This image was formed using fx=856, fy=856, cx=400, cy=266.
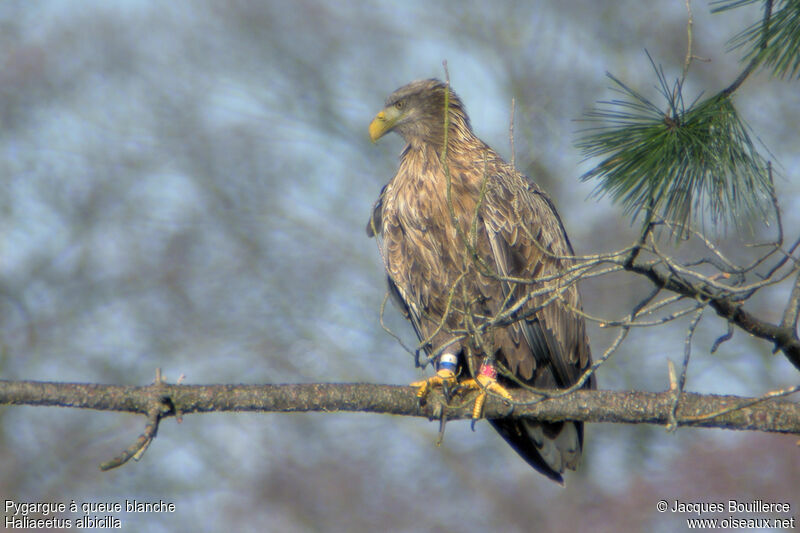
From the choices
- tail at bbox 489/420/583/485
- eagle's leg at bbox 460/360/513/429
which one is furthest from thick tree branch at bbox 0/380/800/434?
tail at bbox 489/420/583/485

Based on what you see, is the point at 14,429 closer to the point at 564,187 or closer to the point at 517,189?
the point at 564,187

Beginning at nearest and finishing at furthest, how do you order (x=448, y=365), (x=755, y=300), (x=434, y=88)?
(x=448, y=365) → (x=434, y=88) → (x=755, y=300)

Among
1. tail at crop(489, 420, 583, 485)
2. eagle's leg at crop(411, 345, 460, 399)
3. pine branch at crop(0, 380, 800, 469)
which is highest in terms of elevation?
eagle's leg at crop(411, 345, 460, 399)

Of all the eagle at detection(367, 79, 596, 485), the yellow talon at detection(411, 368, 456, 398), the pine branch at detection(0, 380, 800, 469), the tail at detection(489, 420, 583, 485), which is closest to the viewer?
the pine branch at detection(0, 380, 800, 469)

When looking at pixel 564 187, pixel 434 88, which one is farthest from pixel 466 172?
pixel 564 187

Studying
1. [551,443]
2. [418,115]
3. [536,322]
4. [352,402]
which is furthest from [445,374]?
[418,115]

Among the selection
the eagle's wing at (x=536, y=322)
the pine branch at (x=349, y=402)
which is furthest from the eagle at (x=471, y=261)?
the pine branch at (x=349, y=402)

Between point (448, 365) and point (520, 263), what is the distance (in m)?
0.67

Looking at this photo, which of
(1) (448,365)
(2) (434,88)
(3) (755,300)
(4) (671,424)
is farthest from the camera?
(3) (755,300)

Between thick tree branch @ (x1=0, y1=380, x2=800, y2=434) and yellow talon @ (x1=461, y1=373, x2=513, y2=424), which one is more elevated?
yellow talon @ (x1=461, y1=373, x2=513, y2=424)

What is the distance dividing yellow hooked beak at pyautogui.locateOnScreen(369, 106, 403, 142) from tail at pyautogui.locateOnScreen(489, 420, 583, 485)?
193 cm

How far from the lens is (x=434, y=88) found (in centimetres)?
529

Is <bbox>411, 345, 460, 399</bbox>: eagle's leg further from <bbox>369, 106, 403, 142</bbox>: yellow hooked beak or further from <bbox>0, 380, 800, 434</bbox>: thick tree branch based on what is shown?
<bbox>369, 106, 403, 142</bbox>: yellow hooked beak

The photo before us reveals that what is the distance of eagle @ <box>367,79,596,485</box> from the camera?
4453mm
